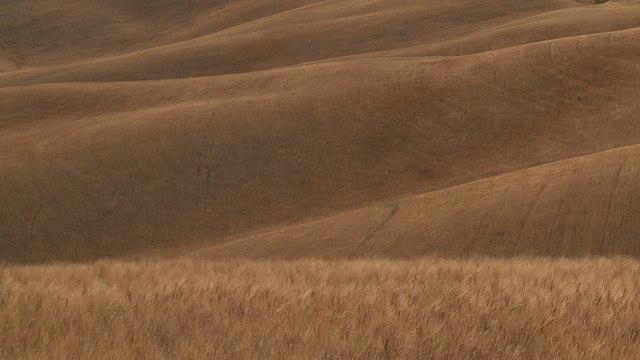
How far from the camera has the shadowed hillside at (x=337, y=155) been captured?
17.3 m

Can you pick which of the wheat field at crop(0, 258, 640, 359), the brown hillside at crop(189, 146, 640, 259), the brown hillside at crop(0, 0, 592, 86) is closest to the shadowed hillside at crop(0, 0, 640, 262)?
the brown hillside at crop(189, 146, 640, 259)

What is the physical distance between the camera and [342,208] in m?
22.1

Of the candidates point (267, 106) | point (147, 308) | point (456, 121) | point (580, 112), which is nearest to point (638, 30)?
point (580, 112)

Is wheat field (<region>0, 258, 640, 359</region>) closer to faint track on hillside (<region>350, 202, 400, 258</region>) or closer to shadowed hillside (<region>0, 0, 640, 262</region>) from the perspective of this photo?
shadowed hillside (<region>0, 0, 640, 262</region>)

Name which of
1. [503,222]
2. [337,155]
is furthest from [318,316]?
[337,155]

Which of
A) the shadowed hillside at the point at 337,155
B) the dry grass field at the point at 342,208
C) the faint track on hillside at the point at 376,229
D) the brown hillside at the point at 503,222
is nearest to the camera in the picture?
the dry grass field at the point at 342,208

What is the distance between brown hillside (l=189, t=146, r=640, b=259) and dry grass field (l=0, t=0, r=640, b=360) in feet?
0.20

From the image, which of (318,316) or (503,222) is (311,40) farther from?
(318,316)

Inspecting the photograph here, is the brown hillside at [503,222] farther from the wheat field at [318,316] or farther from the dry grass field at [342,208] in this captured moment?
the wheat field at [318,316]

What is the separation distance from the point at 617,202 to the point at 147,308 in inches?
509

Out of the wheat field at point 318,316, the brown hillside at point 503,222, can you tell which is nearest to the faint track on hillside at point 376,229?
the brown hillside at point 503,222

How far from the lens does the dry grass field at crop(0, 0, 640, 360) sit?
4945mm

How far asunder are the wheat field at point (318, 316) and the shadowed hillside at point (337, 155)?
31.5ft

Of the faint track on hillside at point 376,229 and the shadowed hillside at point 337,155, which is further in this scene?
the faint track on hillside at point 376,229
